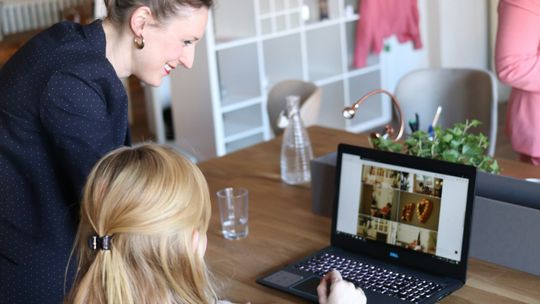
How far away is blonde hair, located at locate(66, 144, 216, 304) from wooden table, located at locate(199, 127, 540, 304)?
42cm

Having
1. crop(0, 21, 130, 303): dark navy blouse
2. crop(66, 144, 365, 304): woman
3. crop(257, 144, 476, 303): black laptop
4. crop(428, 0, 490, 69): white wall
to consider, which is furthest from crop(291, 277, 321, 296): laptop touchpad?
crop(428, 0, 490, 69): white wall

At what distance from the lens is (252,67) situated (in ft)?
17.8

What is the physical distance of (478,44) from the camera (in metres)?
6.73

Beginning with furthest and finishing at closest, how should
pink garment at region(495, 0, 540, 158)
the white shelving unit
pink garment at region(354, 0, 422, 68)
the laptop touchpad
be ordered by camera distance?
pink garment at region(354, 0, 422, 68) → the white shelving unit → pink garment at region(495, 0, 540, 158) → the laptop touchpad

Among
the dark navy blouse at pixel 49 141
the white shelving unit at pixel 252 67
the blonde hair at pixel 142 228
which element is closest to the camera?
the blonde hair at pixel 142 228

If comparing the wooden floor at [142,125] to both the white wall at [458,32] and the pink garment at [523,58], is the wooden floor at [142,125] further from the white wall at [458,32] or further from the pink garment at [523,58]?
the pink garment at [523,58]

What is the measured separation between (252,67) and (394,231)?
3511 millimetres

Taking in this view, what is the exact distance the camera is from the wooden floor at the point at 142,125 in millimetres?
5527

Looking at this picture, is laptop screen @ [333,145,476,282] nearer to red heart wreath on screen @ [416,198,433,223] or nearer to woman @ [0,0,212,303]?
red heart wreath on screen @ [416,198,433,223]

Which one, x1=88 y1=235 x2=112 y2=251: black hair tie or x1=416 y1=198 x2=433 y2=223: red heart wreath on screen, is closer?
x1=88 y1=235 x2=112 y2=251: black hair tie

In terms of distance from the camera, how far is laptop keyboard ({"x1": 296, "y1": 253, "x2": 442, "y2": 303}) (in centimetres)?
188

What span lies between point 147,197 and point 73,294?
25 centimetres

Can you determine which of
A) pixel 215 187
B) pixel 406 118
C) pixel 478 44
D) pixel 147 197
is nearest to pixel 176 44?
pixel 147 197

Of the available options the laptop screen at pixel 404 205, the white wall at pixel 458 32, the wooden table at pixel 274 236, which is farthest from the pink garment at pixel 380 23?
the laptop screen at pixel 404 205
